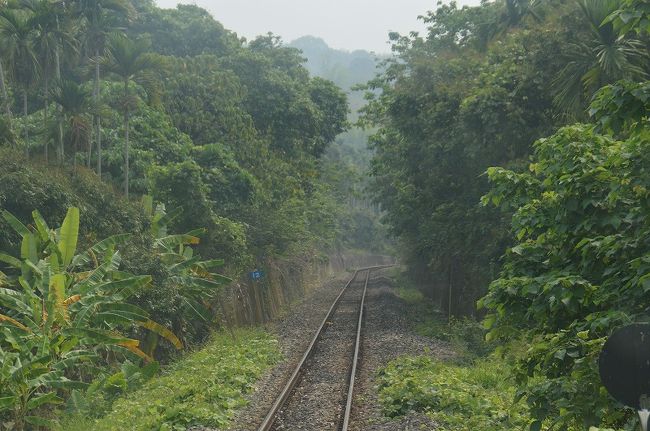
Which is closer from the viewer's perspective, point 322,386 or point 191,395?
point 191,395

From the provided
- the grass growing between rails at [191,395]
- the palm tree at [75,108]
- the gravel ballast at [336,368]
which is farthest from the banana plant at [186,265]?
the gravel ballast at [336,368]

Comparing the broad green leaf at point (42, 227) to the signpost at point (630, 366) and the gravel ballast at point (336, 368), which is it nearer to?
the gravel ballast at point (336, 368)

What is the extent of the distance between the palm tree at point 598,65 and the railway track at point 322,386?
7358 mm

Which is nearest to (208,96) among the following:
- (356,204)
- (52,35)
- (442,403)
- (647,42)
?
(52,35)

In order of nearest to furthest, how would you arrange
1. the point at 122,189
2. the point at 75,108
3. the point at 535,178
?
the point at 535,178
the point at 75,108
the point at 122,189

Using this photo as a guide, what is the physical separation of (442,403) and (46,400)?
6.40m

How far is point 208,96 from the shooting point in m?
31.5

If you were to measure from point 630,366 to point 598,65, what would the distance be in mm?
11609

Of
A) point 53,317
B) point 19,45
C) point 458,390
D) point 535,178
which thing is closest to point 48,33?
point 19,45

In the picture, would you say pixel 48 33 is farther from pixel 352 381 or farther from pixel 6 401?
pixel 352 381

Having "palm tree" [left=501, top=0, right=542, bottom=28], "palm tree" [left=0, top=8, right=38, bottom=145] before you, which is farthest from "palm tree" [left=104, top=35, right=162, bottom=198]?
"palm tree" [left=501, top=0, right=542, bottom=28]

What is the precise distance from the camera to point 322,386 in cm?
1463

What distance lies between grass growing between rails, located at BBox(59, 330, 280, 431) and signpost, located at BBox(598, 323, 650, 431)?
26.5ft

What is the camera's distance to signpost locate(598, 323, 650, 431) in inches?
144
